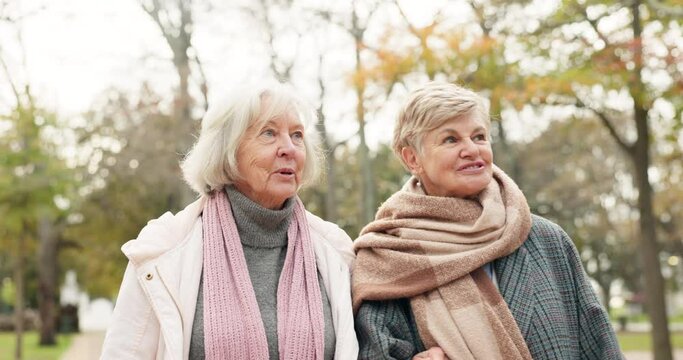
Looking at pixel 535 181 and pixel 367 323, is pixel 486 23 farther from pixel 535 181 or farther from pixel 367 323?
pixel 535 181

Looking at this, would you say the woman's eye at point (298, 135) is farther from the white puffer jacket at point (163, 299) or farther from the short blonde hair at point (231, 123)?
the white puffer jacket at point (163, 299)

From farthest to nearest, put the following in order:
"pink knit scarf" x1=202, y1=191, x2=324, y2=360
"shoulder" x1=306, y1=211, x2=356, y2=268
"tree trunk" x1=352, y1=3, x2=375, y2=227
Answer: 1. "tree trunk" x1=352, y1=3, x2=375, y2=227
2. "shoulder" x1=306, y1=211, x2=356, y2=268
3. "pink knit scarf" x1=202, y1=191, x2=324, y2=360

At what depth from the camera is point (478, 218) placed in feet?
10.2

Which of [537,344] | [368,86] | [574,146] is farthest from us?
[574,146]

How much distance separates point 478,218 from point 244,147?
0.97m

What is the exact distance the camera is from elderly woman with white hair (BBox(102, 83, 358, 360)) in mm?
2949

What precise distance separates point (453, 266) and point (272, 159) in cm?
82

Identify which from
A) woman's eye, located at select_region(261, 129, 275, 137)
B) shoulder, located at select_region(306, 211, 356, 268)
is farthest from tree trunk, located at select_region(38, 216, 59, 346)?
woman's eye, located at select_region(261, 129, 275, 137)

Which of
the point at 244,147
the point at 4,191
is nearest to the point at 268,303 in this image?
the point at 244,147

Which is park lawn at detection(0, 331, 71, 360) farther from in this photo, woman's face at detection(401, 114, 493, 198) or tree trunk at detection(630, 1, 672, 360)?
woman's face at detection(401, 114, 493, 198)

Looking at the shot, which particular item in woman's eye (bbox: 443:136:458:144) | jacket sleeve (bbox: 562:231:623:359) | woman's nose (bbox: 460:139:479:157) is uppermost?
woman's eye (bbox: 443:136:458:144)

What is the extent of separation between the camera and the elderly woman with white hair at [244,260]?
2.95m

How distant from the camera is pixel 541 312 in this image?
296cm

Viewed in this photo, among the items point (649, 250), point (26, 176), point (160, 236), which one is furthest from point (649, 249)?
point (26, 176)
